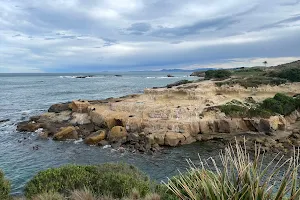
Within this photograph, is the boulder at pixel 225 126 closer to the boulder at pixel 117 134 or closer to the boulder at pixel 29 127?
the boulder at pixel 117 134

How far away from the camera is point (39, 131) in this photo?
3294cm

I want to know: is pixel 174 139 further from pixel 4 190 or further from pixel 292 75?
pixel 292 75

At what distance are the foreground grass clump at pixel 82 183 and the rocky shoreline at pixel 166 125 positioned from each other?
1345cm

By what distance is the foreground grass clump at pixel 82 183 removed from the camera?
36.3 ft

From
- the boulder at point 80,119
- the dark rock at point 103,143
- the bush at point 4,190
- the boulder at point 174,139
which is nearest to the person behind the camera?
the bush at point 4,190

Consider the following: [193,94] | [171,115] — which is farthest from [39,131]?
[193,94]

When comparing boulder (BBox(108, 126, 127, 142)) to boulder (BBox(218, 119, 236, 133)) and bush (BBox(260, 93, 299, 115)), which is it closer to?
boulder (BBox(218, 119, 236, 133))

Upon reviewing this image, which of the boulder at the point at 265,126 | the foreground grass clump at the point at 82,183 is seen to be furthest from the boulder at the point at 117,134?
the foreground grass clump at the point at 82,183

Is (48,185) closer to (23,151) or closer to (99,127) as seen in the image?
(23,151)

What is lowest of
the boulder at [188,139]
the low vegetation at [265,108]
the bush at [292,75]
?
the boulder at [188,139]

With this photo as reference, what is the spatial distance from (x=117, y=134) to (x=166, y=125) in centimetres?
508

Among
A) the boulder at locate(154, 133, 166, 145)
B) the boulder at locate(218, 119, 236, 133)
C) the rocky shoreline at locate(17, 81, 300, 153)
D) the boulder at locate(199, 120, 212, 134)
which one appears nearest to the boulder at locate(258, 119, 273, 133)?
the rocky shoreline at locate(17, 81, 300, 153)

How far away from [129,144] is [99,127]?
21.7 feet

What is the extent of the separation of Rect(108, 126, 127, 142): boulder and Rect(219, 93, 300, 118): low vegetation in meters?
11.5
